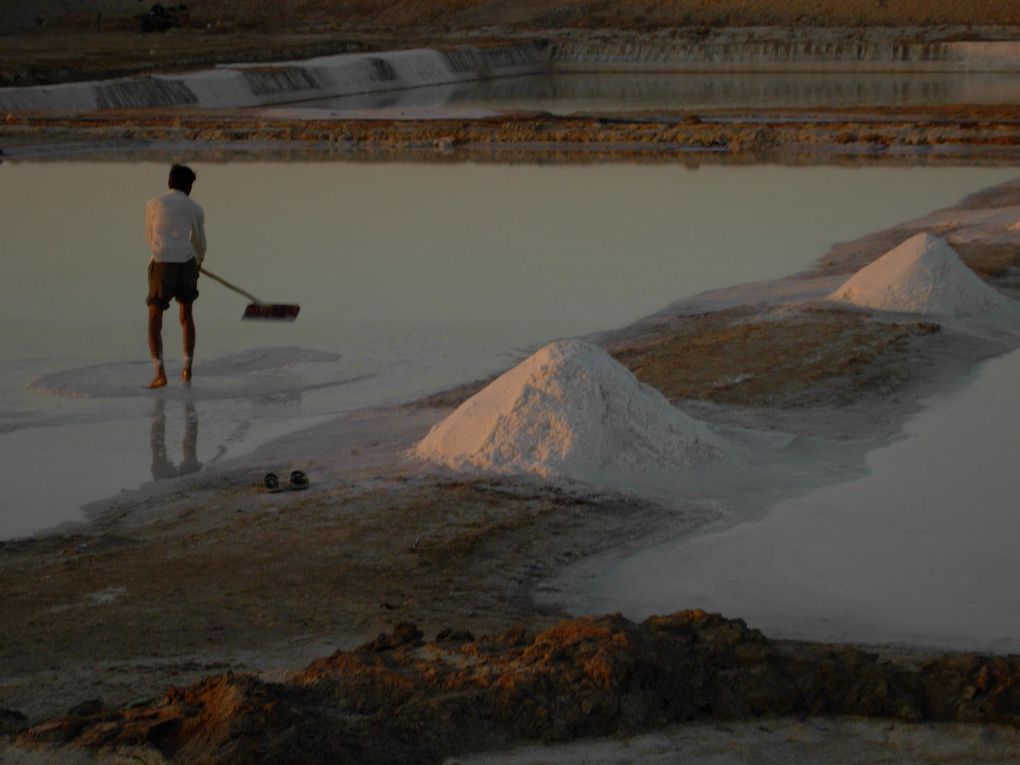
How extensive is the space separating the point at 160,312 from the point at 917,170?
1209 centimetres

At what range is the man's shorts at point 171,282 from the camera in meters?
7.43

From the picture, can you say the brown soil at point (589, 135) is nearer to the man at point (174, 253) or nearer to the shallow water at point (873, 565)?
the man at point (174, 253)

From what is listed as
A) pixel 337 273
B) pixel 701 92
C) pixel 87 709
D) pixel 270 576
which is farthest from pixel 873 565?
pixel 701 92

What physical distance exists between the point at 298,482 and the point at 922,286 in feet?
14.6

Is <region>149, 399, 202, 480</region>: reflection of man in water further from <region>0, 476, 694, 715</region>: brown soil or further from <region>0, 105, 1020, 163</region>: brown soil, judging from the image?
<region>0, 105, 1020, 163</region>: brown soil

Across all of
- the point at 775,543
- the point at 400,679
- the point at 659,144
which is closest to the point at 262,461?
the point at 775,543

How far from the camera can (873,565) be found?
490 centimetres

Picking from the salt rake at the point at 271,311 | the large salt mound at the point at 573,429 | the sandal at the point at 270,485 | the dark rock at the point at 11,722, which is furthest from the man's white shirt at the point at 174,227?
the dark rock at the point at 11,722

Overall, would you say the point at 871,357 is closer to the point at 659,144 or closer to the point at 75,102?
the point at 659,144

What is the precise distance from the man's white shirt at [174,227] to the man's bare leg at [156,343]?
9.1 inches

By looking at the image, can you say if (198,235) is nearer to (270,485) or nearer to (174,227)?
(174,227)

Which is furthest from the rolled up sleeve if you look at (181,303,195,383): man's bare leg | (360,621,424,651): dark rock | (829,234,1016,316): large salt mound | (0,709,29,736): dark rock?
(0,709,29,736): dark rock

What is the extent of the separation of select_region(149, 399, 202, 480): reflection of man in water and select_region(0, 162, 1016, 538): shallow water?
1cm

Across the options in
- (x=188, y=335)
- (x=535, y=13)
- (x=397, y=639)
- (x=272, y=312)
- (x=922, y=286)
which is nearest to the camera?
(x=397, y=639)
